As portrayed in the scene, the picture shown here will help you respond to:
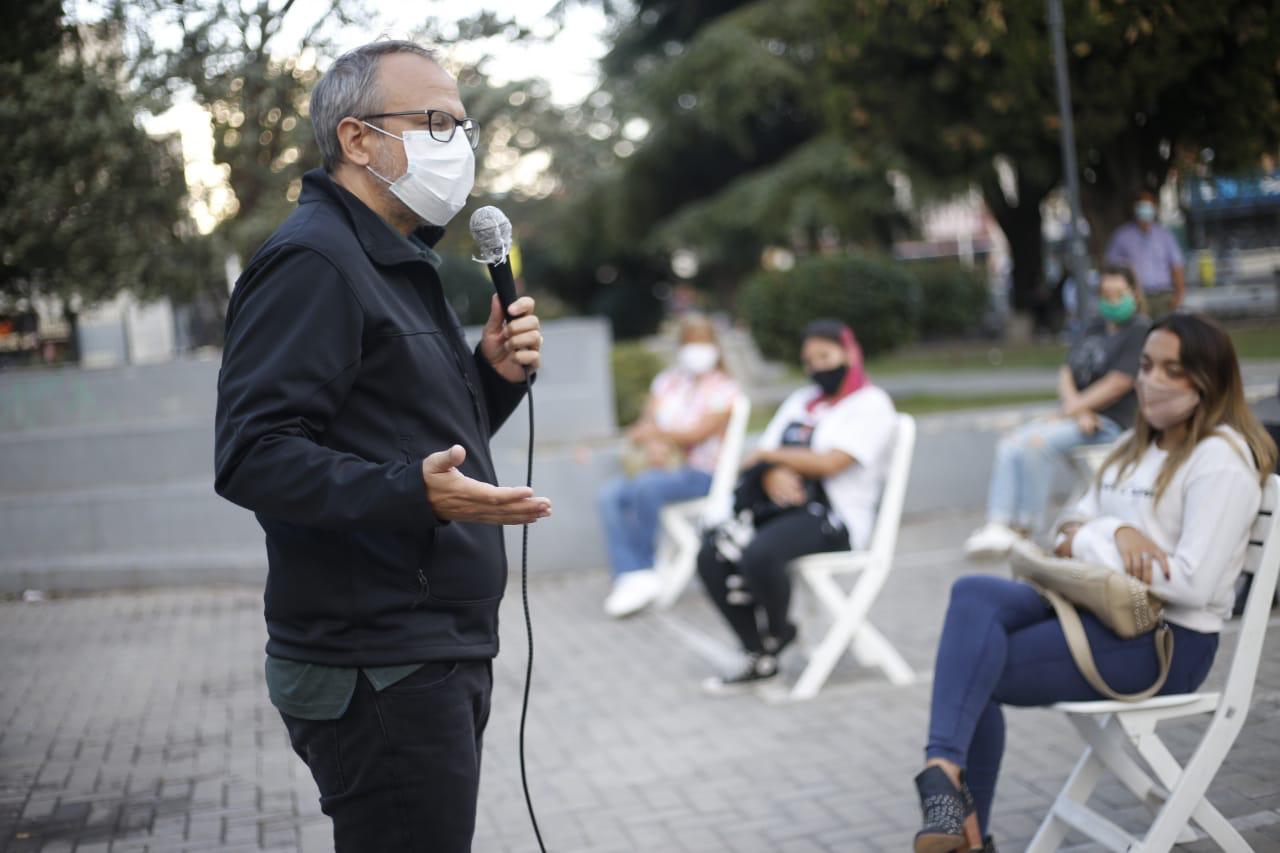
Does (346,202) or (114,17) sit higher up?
(114,17)

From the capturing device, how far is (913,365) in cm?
2142

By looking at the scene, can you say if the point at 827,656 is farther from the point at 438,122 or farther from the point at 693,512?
the point at 438,122

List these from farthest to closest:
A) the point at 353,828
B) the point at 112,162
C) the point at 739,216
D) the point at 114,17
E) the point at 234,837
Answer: the point at 739,216, the point at 112,162, the point at 114,17, the point at 234,837, the point at 353,828

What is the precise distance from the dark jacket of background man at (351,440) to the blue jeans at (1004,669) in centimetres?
165

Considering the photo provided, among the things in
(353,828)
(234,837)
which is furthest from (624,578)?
(353,828)

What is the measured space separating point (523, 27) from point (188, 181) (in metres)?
2.55

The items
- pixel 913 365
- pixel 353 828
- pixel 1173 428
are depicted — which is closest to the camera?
pixel 353 828

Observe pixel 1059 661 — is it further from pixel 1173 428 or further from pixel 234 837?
pixel 234 837

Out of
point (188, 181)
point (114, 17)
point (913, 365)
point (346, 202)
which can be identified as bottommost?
point (913, 365)

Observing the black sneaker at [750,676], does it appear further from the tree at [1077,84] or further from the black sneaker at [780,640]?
the tree at [1077,84]

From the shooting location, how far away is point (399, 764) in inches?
87.0

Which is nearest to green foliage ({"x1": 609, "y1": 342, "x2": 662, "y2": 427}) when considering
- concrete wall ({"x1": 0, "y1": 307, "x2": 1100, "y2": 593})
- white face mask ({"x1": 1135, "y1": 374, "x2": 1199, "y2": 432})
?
concrete wall ({"x1": 0, "y1": 307, "x2": 1100, "y2": 593})

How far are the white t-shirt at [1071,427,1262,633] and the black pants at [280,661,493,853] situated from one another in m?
2.11

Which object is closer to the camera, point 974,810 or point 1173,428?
point 974,810
